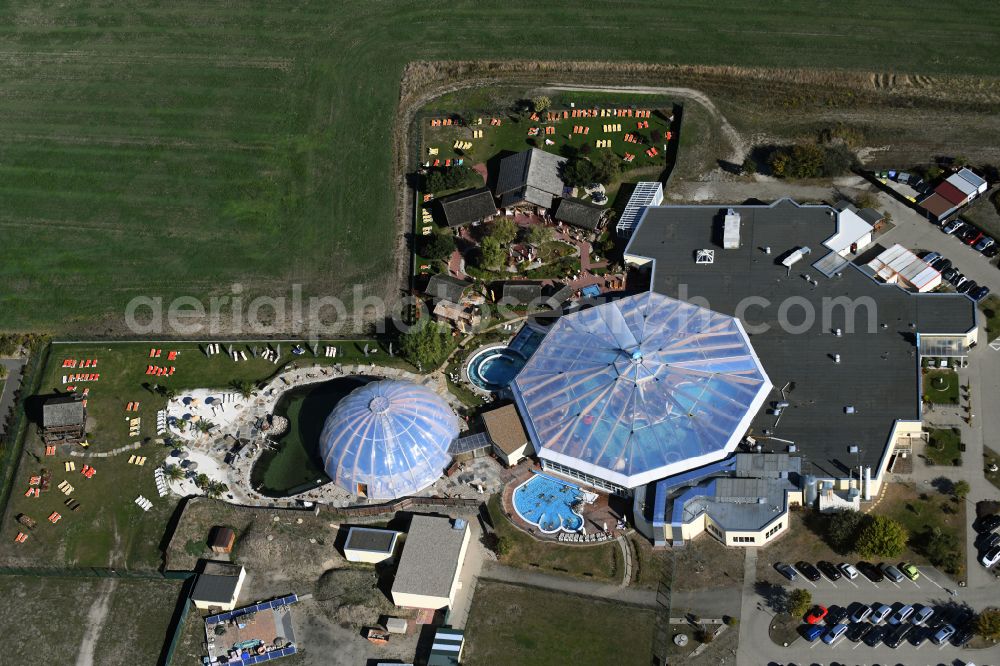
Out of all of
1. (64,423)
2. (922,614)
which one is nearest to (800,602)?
(922,614)

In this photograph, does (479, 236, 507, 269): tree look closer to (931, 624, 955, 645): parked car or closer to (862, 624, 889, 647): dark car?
(862, 624, 889, 647): dark car

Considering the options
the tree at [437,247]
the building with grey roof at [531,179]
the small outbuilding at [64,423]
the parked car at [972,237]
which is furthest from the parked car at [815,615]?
the small outbuilding at [64,423]

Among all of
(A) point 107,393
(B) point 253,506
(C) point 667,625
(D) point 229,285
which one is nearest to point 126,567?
(B) point 253,506

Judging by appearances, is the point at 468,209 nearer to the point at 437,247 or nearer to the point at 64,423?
the point at 437,247

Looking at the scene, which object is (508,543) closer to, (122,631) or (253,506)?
(253,506)

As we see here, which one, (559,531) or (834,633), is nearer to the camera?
(834,633)

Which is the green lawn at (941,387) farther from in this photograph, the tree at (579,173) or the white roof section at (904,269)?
the tree at (579,173)
